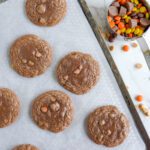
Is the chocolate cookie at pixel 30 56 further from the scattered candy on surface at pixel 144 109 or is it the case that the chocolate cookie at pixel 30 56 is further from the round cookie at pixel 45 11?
the scattered candy on surface at pixel 144 109

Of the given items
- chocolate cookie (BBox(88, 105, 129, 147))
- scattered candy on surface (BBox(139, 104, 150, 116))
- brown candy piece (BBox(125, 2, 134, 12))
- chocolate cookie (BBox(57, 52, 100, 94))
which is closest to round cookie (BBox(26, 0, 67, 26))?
chocolate cookie (BBox(57, 52, 100, 94))

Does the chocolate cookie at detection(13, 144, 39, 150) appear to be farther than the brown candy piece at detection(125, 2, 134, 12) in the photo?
No

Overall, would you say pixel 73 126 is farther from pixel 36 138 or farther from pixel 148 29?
pixel 148 29

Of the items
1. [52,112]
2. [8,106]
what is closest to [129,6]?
[52,112]

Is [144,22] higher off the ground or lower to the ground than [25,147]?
higher

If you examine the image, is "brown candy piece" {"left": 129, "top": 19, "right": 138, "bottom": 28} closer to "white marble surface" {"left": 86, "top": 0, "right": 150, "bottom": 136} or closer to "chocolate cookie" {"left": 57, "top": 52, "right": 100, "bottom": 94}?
"white marble surface" {"left": 86, "top": 0, "right": 150, "bottom": 136}

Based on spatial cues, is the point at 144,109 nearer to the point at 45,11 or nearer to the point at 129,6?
the point at 129,6

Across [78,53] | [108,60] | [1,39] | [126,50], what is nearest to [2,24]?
[1,39]

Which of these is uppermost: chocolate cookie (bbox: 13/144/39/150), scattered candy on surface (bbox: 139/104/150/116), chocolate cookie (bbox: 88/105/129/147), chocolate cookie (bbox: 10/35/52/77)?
chocolate cookie (bbox: 10/35/52/77)
